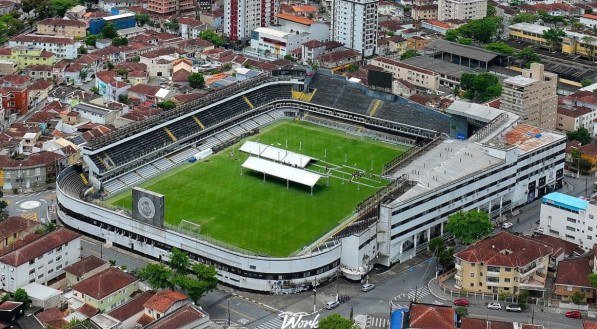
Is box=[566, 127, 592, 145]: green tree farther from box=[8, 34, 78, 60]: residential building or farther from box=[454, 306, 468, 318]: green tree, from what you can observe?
box=[8, 34, 78, 60]: residential building

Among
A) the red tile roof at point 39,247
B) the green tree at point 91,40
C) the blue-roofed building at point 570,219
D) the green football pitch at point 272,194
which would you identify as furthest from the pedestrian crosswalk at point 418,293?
the green tree at point 91,40

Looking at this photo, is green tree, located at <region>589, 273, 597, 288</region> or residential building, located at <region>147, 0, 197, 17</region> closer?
green tree, located at <region>589, 273, 597, 288</region>

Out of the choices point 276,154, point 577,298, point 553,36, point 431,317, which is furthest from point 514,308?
point 553,36

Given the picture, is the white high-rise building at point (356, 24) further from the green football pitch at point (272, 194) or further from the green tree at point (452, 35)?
the green football pitch at point (272, 194)

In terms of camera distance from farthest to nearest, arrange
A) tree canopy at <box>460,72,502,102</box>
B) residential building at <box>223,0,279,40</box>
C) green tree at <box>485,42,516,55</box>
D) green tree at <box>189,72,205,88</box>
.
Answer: residential building at <box>223,0,279,40</box>, green tree at <box>485,42,516,55</box>, green tree at <box>189,72,205,88</box>, tree canopy at <box>460,72,502,102</box>

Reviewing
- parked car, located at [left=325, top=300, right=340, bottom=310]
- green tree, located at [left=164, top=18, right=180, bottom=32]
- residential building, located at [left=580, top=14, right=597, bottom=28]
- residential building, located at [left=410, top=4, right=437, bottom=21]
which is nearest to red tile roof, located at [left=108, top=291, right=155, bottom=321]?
parked car, located at [left=325, top=300, right=340, bottom=310]
